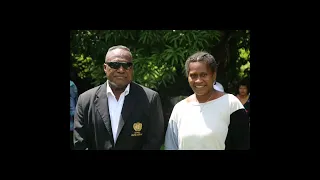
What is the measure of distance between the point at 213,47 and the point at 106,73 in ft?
3.46

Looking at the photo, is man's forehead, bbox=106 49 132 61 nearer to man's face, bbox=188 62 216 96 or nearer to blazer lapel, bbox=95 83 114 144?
blazer lapel, bbox=95 83 114 144

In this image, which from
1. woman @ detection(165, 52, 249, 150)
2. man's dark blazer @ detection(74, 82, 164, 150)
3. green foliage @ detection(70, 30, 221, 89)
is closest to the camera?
woman @ detection(165, 52, 249, 150)

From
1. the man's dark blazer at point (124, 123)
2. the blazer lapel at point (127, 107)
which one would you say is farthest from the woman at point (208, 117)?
the blazer lapel at point (127, 107)

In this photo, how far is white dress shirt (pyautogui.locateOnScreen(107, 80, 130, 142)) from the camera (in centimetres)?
327

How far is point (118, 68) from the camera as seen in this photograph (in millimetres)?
3281

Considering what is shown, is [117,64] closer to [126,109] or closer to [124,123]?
[126,109]

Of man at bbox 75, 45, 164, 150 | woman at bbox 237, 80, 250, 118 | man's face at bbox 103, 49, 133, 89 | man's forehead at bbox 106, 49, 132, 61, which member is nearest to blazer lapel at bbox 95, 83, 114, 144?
man at bbox 75, 45, 164, 150

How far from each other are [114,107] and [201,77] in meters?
0.77

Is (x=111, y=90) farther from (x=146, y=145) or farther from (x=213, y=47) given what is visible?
(x=213, y=47)

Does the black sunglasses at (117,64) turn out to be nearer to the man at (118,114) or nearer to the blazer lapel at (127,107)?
the man at (118,114)

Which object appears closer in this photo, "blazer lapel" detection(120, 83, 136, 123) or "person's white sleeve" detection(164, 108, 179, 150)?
"person's white sleeve" detection(164, 108, 179, 150)

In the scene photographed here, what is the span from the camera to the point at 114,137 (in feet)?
10.7

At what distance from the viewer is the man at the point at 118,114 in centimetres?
324

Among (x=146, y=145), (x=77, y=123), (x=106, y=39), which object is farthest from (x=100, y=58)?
(x=146, y=145)
